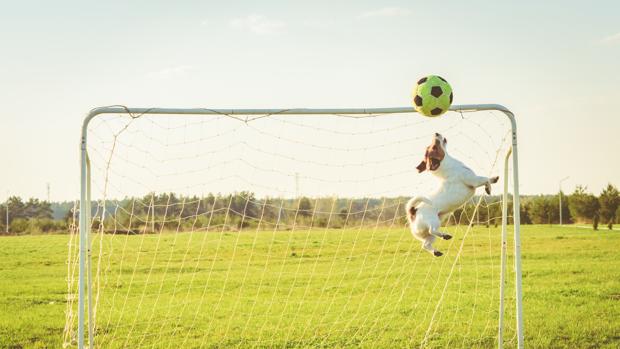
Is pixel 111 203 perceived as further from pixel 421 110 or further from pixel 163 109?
pixel 421 110

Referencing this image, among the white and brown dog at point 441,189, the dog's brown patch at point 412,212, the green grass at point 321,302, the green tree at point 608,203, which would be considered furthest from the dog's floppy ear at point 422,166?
the green tree at point 608,203

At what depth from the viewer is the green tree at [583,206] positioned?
35250 mm

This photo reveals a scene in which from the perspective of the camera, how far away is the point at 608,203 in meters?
34.5

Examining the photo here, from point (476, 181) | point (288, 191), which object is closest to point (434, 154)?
point (476, 181)

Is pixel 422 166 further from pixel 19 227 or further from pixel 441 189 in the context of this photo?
pixel 19 227

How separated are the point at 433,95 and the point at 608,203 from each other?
3397cm

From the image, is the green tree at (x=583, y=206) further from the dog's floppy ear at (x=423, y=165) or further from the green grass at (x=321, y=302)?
the dog's floppy ear at (x=423, y=165)

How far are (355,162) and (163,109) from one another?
2191 mm

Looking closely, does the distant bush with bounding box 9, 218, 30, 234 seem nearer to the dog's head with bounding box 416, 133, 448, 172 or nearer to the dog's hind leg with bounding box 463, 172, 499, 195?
the dog's head with bounding box 416, 133, 448, 172

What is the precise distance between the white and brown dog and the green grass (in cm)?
223

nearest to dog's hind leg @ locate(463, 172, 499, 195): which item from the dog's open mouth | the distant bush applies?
the dog's open mouth

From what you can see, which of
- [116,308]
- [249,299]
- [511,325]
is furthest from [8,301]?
[511,325]

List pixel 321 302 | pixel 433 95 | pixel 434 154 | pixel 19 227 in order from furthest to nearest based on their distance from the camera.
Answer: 1. pixel 19 227
2. pixel 321 302
3. pixel 433 95
4. pixel 434 154

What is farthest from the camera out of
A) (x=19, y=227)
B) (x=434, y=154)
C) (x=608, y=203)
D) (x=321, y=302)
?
(x=608, y=203)
